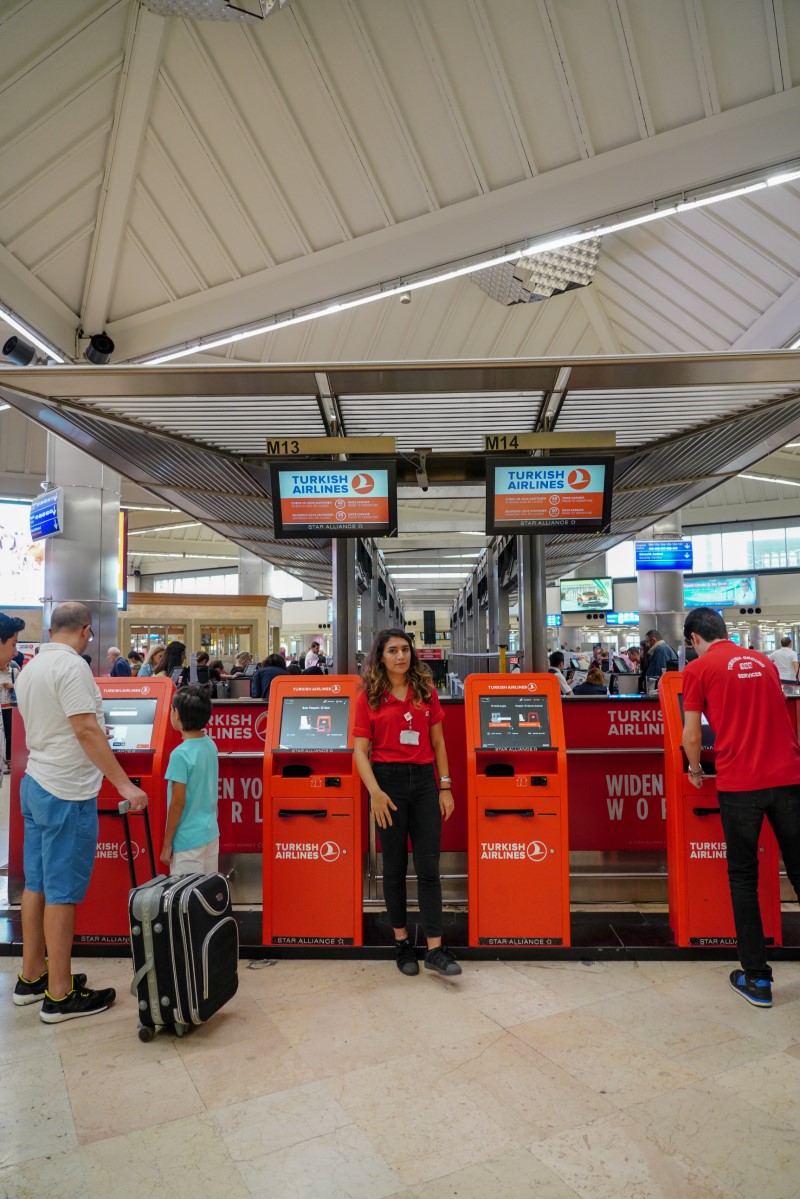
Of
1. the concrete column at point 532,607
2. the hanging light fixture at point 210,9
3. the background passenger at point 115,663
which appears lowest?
the background passenger at point 115,663

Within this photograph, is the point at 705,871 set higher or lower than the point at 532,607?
lower

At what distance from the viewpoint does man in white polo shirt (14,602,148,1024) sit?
300 centimetres

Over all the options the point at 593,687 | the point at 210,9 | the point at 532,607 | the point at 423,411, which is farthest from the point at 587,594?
the point at 210,9

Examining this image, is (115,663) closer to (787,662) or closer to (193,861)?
(193,861)

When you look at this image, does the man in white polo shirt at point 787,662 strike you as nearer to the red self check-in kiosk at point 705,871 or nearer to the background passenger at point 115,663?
the red self check-in kiosk at point 705,871

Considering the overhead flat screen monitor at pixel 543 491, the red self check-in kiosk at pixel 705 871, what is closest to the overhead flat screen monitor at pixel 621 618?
the overhead flat screen monitor at pixel 543 491

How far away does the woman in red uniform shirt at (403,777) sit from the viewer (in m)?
3.46

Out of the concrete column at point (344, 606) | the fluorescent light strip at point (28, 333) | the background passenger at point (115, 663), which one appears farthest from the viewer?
the background passenger at point (115, 663)

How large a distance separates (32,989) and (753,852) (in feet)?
10.7

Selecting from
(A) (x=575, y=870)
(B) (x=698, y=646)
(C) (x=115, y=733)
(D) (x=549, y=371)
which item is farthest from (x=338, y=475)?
(A) (x=575, y=870)

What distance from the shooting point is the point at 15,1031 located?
2912mm

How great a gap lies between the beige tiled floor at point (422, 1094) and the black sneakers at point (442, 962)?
6cm

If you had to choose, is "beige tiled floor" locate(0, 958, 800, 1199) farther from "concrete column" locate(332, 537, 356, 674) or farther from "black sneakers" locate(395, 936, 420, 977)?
"concrete column" locate(332, 537, 356, 674)

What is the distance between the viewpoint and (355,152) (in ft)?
23.1
